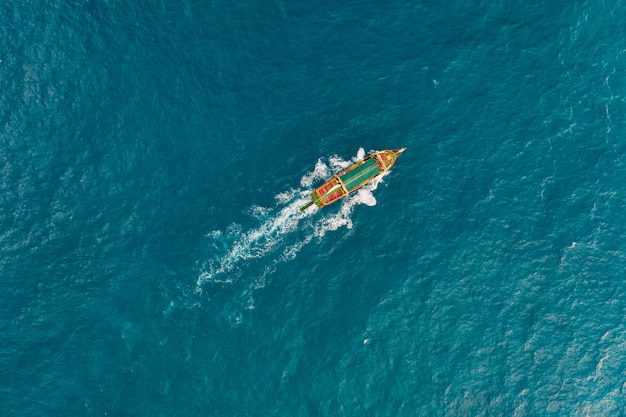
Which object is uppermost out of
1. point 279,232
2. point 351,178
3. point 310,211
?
point 351,178

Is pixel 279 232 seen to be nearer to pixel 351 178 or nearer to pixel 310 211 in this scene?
pixel 310 211

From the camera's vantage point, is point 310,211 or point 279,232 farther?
point 310,211

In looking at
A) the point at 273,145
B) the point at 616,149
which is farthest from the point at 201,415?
the point at 616,149

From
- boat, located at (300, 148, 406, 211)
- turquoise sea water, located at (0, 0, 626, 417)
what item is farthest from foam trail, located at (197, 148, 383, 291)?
boat, located at (300, 148, 406, 211)

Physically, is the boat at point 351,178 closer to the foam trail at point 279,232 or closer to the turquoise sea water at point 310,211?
the foam trail at point 279,232

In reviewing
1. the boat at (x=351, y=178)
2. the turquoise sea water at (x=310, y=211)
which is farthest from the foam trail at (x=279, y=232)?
the boat at (x=351, y=178)

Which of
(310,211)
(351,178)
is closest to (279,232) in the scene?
(310,211)
